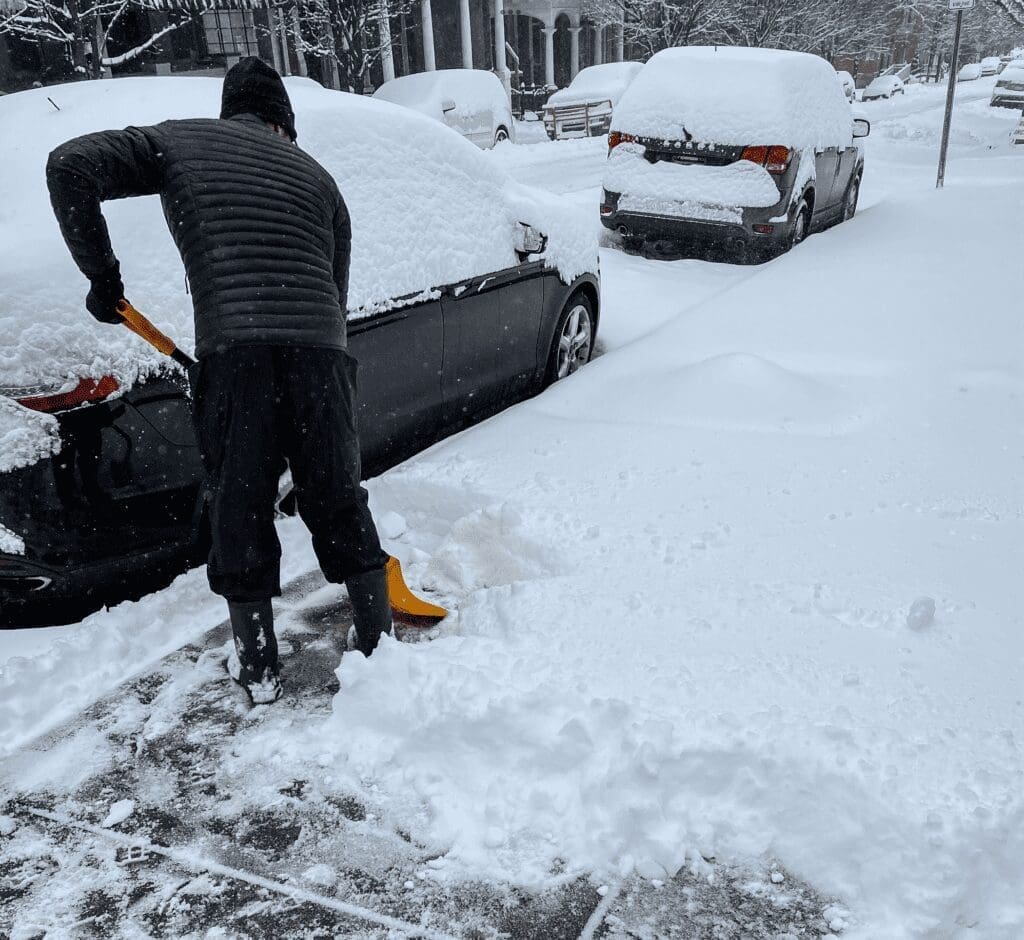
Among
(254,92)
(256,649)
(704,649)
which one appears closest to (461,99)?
(254,92)

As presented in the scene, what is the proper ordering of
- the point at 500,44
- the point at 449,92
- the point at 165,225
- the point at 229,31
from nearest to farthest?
the point at 165,225
the point at 449,92
the point at 229,31
the point at 500,44

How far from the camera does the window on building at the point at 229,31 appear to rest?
22500 millimetres

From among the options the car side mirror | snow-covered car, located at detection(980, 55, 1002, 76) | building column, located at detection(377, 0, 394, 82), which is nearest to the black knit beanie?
the car side mirror

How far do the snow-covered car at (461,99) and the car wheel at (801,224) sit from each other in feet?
33.5

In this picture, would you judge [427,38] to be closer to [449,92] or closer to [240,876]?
[449,92]

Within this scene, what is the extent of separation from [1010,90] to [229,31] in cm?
2254

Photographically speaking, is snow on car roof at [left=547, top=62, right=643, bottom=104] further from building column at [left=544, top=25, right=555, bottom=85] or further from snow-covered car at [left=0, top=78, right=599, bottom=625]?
snow-covered car at [left=0, top=78, right=599, bottom=625]

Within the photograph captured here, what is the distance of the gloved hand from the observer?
7.67 feet

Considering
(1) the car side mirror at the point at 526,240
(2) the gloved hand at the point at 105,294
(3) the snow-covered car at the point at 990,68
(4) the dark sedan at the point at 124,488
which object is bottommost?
(3) the snow-covered car at the point at 990,68

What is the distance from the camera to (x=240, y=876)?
6.76 feet

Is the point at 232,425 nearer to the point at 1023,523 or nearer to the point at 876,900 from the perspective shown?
the point at 876,900

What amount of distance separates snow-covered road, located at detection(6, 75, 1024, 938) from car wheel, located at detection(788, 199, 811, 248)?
367 cm

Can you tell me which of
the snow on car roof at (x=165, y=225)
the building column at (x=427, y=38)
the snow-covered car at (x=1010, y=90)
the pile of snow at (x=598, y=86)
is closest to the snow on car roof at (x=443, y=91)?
the pile of snow at (x=598, y=86)

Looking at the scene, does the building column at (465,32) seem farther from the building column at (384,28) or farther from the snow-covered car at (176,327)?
the snow-covered car at (176,327)
